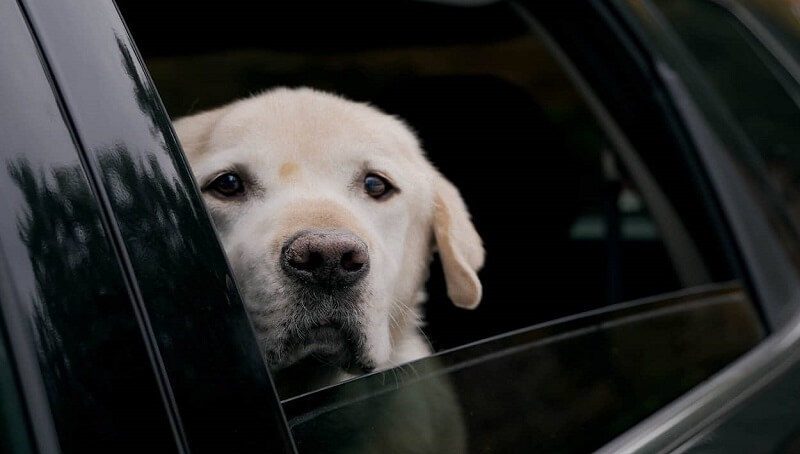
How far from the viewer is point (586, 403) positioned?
195cm

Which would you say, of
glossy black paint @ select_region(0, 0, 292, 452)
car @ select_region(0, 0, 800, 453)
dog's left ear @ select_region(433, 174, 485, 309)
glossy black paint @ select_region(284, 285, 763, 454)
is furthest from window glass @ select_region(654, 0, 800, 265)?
glossy black paint @ select_region(0, 0, 292, 452)

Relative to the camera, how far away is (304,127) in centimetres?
209

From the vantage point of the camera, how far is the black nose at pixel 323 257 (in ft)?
5.39

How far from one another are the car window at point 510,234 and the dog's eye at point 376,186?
244 mm

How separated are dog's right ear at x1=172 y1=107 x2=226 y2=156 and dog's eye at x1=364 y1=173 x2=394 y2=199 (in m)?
0.33

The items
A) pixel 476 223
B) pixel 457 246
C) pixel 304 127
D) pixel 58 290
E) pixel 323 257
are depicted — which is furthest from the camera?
pixel 476 223

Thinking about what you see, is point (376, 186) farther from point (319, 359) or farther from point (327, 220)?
point (319, 359)

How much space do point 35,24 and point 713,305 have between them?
195 cm

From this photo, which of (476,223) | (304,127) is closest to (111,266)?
(304,127)

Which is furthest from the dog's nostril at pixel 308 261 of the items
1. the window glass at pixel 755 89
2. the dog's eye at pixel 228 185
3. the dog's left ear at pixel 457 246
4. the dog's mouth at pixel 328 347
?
Result: the window glass at pixel 755 89

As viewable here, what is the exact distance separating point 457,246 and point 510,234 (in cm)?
51

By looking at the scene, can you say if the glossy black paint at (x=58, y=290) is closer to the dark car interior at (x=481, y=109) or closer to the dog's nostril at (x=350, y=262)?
the dog's nostril at (x=350, y=262)

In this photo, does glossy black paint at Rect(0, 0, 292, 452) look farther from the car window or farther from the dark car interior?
the dark car interior

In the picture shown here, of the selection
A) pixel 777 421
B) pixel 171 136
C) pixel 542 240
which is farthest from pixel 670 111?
pixel 171 136
